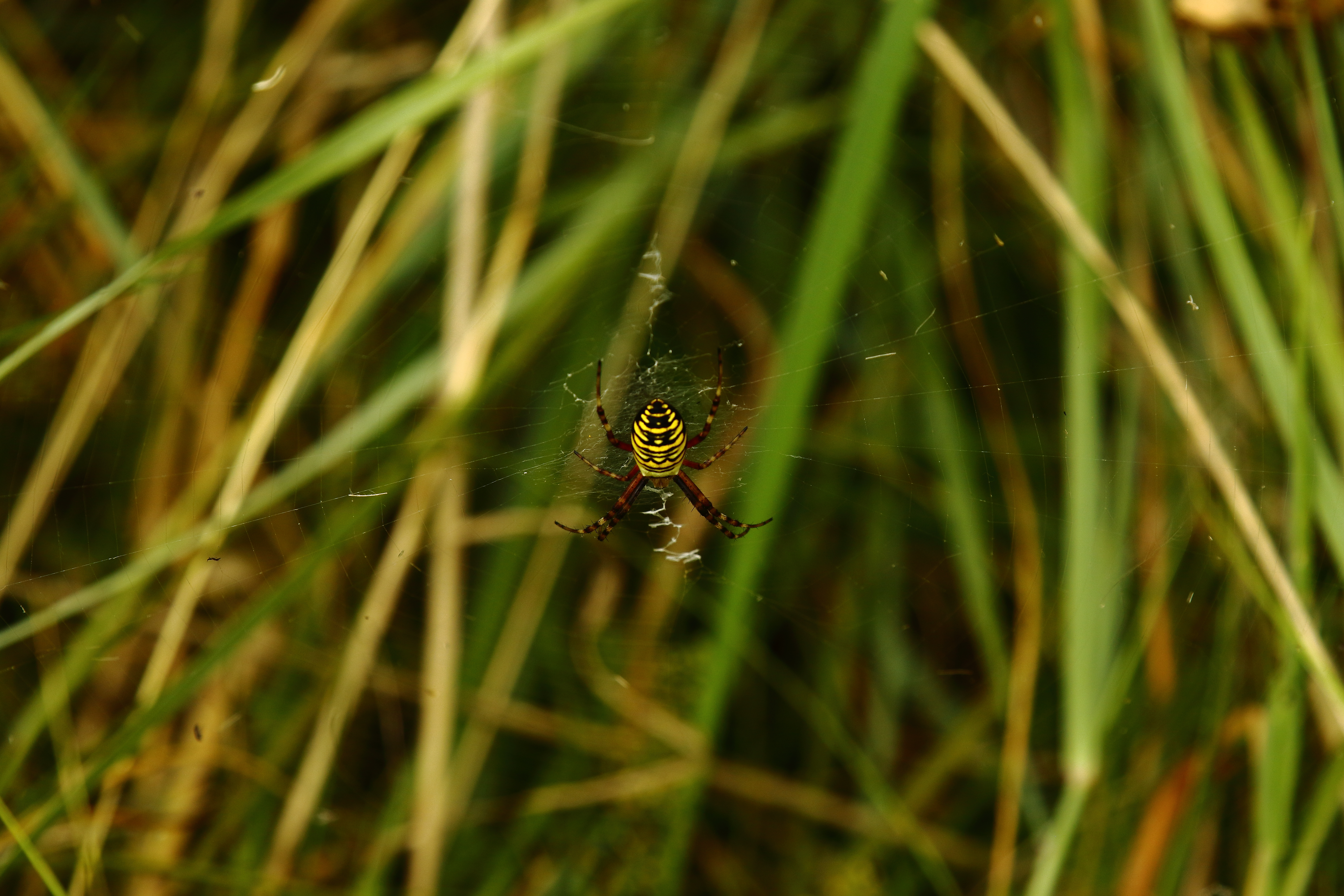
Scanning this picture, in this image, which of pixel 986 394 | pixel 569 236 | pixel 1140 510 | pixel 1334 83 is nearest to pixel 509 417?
pixel 569 236

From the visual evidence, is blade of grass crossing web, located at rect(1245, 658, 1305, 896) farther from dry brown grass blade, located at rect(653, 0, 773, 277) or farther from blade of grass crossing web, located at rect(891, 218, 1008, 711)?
dry brown grass blade, located at rect(653, 0, 773, 277)

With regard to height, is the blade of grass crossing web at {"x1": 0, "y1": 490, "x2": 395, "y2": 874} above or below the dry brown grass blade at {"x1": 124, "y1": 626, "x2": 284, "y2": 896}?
above

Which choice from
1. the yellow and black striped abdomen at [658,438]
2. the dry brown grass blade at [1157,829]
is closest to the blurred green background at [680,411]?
the dry brown grass blade at [1157,829]

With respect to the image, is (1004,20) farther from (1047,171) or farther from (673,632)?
(673,632)

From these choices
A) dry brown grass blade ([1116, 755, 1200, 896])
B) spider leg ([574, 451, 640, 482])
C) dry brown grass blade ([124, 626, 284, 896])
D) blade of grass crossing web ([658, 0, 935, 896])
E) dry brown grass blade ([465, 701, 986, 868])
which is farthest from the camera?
spider leg ([574, 451, 640, 482])

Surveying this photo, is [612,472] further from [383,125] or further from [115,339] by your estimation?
[383,125]

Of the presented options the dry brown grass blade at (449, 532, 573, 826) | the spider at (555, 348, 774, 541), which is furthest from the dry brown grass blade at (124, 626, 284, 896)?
the spider at (555, 348, 774, 541)

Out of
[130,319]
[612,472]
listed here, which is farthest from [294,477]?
[612,472]
